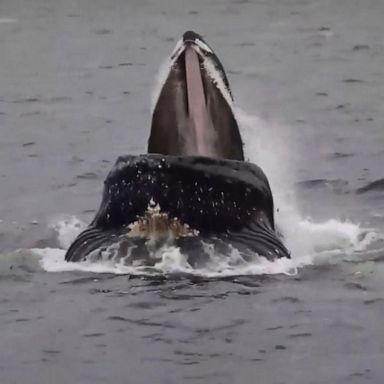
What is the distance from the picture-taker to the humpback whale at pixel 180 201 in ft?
35.7

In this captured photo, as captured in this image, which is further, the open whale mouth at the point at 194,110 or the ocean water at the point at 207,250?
the open whale mouth at the point at 194,110

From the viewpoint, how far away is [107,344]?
382 inches

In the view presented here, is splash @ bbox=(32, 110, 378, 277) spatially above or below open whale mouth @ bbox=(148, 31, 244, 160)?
below

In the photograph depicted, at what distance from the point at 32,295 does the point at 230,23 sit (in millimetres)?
18926

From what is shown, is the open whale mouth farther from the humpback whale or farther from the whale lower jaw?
the whale lower jaw

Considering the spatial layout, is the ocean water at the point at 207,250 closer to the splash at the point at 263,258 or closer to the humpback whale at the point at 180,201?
the splash at the point at 263,258

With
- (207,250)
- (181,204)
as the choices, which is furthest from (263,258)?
(181,204)

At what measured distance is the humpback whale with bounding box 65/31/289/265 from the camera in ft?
35.7

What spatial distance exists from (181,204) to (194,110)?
3.01 ft

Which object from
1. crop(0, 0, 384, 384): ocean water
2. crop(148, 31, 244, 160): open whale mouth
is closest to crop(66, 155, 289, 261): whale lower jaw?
crop(0, 0, 384, 384): ocean water

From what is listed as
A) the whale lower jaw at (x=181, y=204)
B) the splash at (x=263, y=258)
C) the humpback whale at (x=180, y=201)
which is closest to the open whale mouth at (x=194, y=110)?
the humpback whale at (x=180, y=201)

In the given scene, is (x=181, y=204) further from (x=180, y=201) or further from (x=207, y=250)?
(x=207, y=250)

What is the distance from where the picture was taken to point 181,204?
10.9m

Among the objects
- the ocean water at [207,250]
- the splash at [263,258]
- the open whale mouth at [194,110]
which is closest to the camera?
the ocean water at [207,250]
